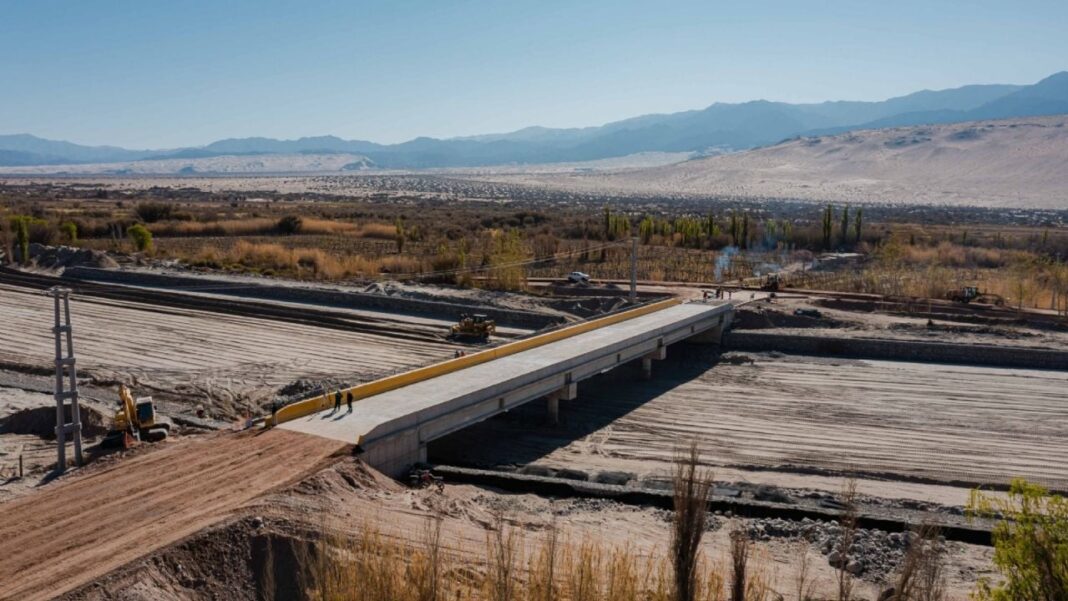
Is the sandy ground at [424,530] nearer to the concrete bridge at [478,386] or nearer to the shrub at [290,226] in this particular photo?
the concrete bridge at [478,386]

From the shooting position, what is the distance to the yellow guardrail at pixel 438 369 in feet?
47.5

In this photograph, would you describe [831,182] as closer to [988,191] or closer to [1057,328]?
[988,191]

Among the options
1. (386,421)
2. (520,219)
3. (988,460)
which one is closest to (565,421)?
(386,421)

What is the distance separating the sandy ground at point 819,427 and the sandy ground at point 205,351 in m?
4.52

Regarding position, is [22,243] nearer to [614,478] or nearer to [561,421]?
[561,421]

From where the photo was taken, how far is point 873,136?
6777 inches

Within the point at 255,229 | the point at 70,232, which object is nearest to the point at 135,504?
the point at 70,232

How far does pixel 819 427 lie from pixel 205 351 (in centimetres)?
1508

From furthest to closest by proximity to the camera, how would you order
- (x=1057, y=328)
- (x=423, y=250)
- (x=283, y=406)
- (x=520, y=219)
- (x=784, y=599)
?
(x=520, y=219) → (x=423, y=250) → (x=1057, y=328) → (x=283, y=406) → (x=784, y=599)

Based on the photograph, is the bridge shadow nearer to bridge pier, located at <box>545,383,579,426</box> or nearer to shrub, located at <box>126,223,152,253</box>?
bridge pier, located at <box>545,383,579,426</box>

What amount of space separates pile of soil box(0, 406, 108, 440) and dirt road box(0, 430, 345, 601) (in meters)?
2.65

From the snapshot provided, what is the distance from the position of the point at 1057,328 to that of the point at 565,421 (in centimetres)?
1677

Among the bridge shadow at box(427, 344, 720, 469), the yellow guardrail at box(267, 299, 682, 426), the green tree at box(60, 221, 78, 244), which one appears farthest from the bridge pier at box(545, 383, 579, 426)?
the green tree at box(60, 221, 78, 244)

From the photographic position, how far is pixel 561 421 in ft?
62.6
